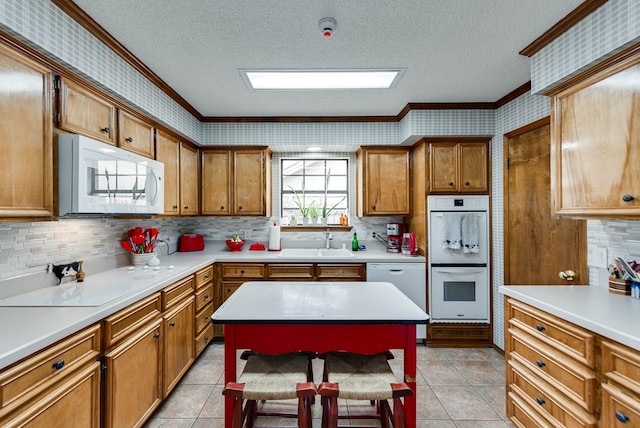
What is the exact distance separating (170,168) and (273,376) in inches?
89.4

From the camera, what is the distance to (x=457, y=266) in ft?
10.6

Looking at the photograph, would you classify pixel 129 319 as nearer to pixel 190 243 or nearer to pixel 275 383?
pixel 275 383

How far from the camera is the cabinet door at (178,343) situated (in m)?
2.19

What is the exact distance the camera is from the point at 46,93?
1.59 metres

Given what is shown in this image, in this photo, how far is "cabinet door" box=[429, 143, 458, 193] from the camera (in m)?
3.23

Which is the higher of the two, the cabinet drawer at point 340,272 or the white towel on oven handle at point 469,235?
the white towel on oven handle at point 469,235

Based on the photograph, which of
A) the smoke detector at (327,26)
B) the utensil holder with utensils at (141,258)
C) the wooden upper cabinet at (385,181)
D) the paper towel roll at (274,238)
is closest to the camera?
the smoke detector at (327,26)

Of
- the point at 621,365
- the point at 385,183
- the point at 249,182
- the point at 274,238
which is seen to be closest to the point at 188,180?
the point at 249,182

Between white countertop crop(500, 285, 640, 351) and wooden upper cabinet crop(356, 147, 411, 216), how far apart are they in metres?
1.70

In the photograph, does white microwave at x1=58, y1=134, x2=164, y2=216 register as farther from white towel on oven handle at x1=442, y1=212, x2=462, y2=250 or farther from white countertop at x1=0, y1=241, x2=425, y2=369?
white towel on oven handle at x1=442, y1=212, x2=462, y2=250

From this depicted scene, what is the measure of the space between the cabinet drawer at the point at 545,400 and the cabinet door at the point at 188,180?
3.10 meters

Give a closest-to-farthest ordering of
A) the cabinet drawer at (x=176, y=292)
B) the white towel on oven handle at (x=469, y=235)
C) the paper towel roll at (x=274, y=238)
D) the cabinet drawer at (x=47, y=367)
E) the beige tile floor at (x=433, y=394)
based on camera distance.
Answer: the cabinet drawer at (x=47, y=367) < the beige tile floor at (x=433, y=394) < the cabinet drawer at (x=176, y=292) < the white towel on oven handle at (x=469, y=235) < the paper towel roll at (x=274, y=238)

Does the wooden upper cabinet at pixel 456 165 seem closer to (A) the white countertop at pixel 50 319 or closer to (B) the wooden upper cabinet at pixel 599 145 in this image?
(B) the wooden upper cabinet at pixel 599 145

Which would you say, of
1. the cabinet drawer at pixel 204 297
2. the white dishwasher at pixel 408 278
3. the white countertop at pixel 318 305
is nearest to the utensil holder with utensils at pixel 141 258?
the cabinet drawer at pixel 204 297
